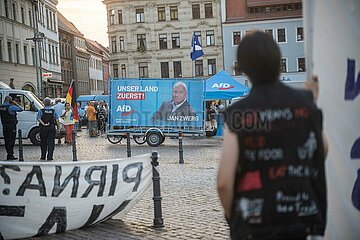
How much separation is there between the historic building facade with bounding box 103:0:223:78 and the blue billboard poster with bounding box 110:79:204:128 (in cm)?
4596

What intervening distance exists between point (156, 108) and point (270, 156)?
19.7m

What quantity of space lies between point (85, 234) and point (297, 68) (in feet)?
187

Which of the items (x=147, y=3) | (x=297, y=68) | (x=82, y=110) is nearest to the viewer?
(x=82, y=110)

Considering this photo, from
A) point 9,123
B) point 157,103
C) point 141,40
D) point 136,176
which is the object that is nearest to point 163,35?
point 141,40

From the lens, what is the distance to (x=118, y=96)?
882 inches

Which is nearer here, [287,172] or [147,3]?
[287,172]

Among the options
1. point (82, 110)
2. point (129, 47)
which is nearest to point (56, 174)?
point (82, 110)

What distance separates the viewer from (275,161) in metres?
2.55

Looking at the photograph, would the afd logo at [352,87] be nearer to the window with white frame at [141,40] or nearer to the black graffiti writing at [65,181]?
the black graffiti writing at [65,181]

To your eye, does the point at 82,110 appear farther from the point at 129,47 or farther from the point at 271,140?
the point at 271,140

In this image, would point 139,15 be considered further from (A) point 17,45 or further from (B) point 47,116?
(B) point 47,116

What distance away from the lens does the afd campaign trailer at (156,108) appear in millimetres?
21953

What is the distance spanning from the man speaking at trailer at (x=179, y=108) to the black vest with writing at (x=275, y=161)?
19.4 m

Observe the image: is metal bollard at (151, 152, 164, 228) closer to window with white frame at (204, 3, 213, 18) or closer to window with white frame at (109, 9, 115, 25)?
window with white frame at (204, 3, 213, 18)
